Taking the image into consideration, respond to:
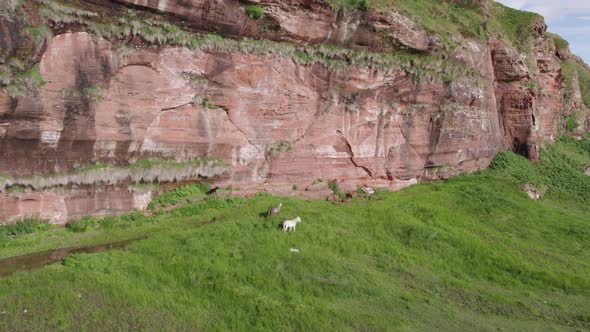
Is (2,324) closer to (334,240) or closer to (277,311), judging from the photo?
(277,311)

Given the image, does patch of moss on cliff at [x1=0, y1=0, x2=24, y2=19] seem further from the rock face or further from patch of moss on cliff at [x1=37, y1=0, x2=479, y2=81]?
patch of moss on cliff at [x1=37, y1=0, x2=479, y2=81]

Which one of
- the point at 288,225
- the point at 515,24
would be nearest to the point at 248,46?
the point at 288,225

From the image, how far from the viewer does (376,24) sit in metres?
16.8

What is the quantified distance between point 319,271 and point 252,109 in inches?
261

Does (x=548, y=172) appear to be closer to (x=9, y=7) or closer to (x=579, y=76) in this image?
(x=9, y=7)

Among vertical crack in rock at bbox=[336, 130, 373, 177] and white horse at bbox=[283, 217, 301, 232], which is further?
vertical crack in rock at bbox=[336, 130, 373, 177]

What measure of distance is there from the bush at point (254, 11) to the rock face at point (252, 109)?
0.20 metres

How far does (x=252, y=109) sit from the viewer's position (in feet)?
48.6

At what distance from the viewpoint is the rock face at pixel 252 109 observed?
11586mm

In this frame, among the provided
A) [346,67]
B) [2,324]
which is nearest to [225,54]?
[346,67]

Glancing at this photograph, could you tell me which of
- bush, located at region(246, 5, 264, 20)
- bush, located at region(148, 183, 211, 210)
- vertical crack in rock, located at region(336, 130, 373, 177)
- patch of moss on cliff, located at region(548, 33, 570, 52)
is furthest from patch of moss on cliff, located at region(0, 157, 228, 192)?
patch of moss on cliff, located at region(548, 33, 570, 52)

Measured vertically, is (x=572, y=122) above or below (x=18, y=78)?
above

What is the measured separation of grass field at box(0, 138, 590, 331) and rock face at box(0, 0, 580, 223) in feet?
4.62

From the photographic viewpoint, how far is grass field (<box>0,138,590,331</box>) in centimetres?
805
